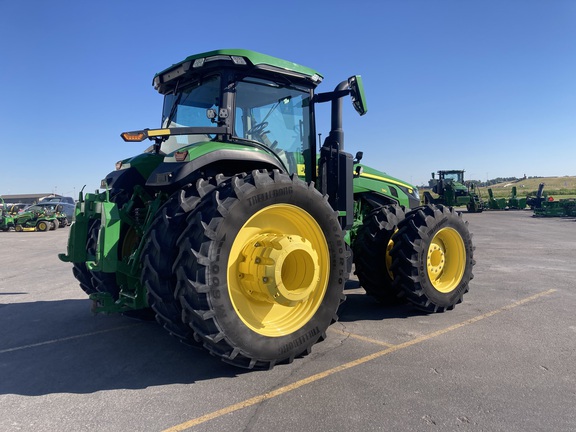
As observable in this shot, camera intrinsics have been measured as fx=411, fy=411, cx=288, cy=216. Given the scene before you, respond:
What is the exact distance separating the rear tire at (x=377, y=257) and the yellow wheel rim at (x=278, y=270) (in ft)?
5.41

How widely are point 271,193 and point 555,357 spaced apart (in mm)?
3038

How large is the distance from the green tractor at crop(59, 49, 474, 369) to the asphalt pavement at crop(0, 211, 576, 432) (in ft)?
1.16

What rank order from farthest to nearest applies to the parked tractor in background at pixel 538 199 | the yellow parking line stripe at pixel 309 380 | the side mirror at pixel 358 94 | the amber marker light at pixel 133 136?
the parked tractor in background at pixel 538 199, the side mirror at pixel 358 94, the amber marker light at pixel 133 136, the yellow parking line stripe at pixel 309 380

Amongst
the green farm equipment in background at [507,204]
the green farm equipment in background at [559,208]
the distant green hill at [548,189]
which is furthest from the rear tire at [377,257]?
the distant green hill at [548,189]

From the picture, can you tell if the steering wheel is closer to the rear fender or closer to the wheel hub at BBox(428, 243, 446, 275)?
the rear fender

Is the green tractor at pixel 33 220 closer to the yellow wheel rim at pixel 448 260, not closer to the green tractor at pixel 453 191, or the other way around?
the yellow wheel rim at pixel 448 260

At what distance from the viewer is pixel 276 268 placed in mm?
3551

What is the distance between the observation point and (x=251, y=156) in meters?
3.91

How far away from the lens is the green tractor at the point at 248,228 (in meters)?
3.31

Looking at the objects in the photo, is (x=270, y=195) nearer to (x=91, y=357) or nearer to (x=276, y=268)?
(x=276, y=268)

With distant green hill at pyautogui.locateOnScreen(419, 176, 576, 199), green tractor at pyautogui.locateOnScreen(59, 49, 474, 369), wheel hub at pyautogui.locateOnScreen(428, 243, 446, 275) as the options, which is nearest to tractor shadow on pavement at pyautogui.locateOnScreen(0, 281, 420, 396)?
green tractor at pyautogui.locateOnScreen(59, 49, 474, 369)

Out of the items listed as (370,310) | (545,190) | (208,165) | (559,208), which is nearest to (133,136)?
(208,165)

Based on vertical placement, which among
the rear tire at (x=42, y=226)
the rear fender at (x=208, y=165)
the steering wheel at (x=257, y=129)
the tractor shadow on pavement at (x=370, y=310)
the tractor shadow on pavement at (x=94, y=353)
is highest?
the steering wheel at (x=257, y=129)

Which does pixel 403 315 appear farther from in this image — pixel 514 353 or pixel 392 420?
pixel 392 420
